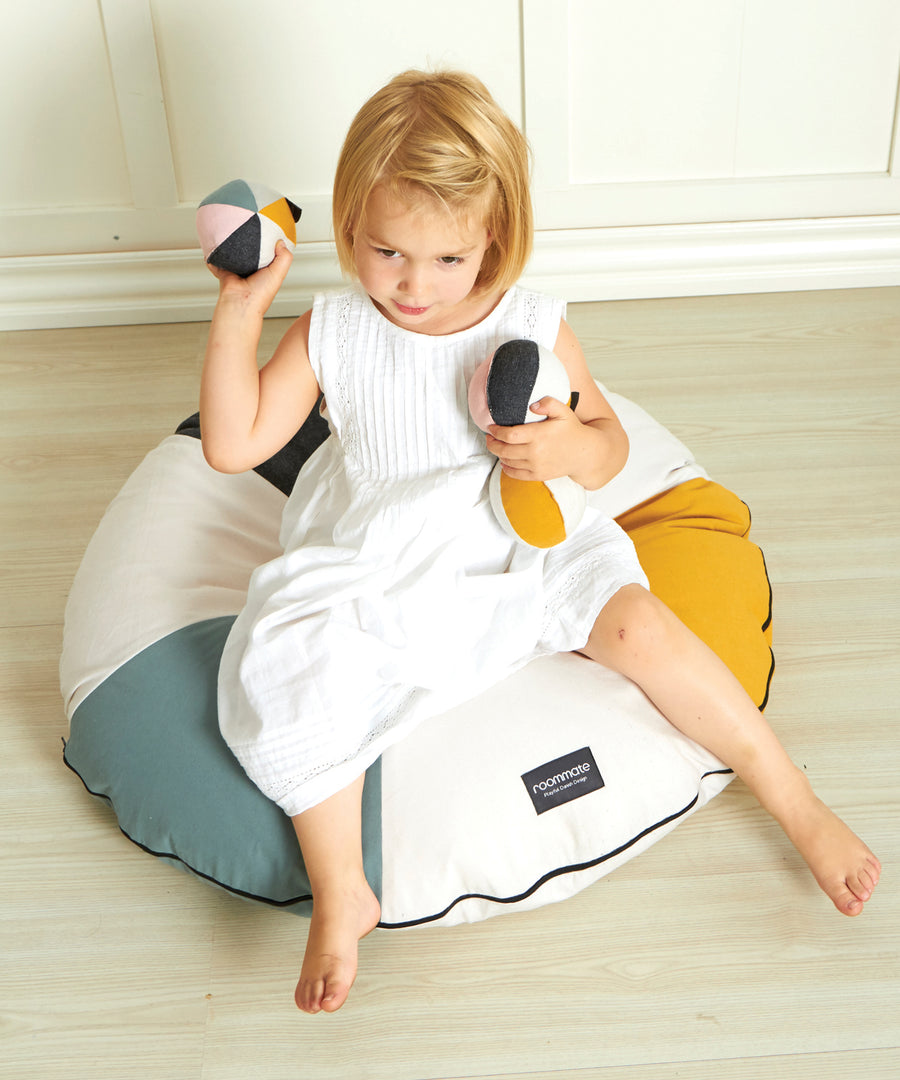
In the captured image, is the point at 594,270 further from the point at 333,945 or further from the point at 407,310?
the point at 333,945

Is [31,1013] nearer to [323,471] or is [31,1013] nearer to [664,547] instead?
[323,471]

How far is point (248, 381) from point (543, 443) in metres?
0.29

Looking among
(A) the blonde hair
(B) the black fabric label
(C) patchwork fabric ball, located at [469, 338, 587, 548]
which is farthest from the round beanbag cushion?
(A) the blonde hair

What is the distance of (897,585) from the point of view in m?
1.48

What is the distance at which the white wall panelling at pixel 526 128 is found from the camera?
78.7 inches

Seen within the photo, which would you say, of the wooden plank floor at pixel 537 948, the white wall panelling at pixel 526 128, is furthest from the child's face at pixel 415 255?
the white wall panelling at pixel 526 128

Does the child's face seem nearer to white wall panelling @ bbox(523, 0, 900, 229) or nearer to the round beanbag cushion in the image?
the round beanbag cushion

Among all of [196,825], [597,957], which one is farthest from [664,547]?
[196,825]

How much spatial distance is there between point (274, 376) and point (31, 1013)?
2.12 ft

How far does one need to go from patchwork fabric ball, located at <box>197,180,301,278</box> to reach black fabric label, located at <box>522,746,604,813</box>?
0.57 metres

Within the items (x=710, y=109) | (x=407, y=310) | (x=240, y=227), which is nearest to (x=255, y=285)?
(x=240, y=227)

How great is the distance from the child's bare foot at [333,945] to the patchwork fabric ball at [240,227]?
0.60 metres

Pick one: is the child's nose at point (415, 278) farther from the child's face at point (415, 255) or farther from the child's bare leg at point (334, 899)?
the child's bare leg at point (334, 899)

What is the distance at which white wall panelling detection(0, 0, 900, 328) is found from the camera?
2.00 metres
